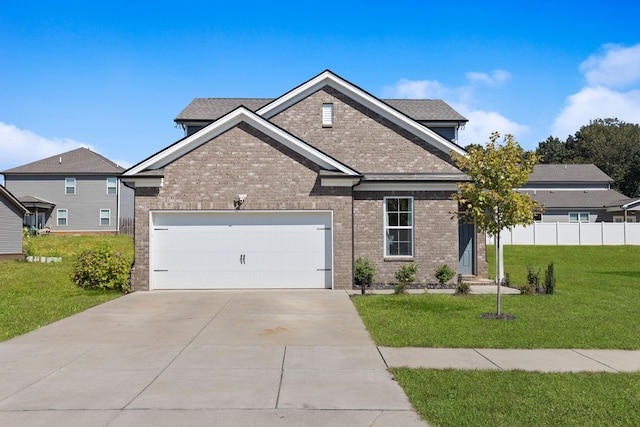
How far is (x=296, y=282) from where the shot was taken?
16922 mm

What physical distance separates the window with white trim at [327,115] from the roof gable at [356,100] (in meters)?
0.67

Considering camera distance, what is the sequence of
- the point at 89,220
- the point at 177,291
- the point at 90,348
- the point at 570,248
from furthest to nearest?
1. the point at 89,220
2. the point at 570,248
3. the point at 177,291
4. the point at 90,348

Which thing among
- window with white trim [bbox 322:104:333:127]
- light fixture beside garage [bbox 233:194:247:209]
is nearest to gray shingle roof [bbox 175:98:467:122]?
window with white trim [bbox 322:104:333:127]

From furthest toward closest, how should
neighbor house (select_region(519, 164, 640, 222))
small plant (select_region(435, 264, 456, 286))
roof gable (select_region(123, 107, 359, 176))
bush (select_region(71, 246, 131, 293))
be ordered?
neighbor house (select_region(519, 164, 640, 222)), small plant (select_region(435, 264, 456, 286)), roof gable (select_region(123, 107, 359, 176)), bush (select_region(71, 246, 131, 293))

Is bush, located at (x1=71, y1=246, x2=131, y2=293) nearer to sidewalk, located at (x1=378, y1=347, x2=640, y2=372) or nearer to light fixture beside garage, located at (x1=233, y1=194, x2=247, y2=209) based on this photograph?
light fixture beside garage, located at (x1=233, y1=194, x2=247, y2=209)

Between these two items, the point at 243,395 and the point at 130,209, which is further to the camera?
the point at 130,209

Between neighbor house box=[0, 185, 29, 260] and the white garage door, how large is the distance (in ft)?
59.4

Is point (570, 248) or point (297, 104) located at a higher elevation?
point (297, 104)

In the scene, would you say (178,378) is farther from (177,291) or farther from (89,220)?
(89,220)

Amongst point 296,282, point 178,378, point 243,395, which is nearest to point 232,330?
point 178,378

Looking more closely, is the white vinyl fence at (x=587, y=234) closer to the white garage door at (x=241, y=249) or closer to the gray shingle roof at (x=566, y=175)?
the gray shingle roof at (x=566, y=175)

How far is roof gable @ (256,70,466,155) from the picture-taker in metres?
18.5

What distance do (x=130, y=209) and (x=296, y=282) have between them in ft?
117

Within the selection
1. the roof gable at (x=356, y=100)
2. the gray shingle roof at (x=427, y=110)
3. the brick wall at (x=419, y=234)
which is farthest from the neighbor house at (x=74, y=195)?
the brick wall at (x=419, y=234)
